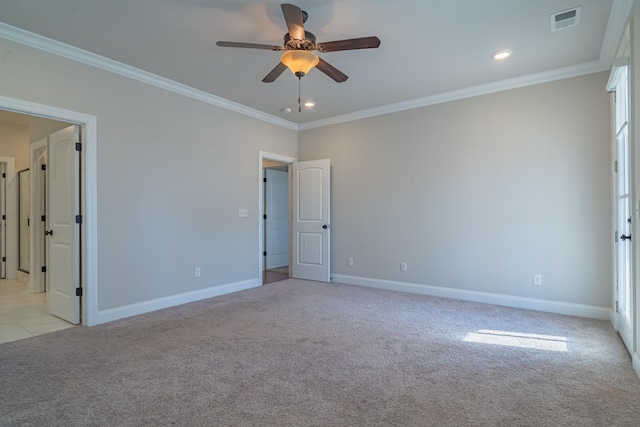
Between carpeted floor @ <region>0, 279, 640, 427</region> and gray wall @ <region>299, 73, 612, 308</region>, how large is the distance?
0.70 m

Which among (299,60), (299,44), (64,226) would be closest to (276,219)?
(64,226)

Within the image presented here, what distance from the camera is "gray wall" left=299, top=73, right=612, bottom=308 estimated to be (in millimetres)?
3656

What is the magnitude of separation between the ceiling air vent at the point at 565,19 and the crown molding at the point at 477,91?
1023mm

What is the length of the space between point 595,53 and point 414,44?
1.91 metres

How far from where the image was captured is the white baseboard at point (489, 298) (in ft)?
12.0

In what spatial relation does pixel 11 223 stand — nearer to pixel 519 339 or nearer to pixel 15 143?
pixel 15 143

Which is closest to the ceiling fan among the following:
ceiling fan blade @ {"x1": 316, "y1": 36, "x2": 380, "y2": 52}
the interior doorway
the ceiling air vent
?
ceiling fan blade @ {"x1": 316, "y1": 36, "x2": 380, "y2": 52}

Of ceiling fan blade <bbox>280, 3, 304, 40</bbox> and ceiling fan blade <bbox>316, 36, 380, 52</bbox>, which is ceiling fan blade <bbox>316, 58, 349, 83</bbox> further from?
ceiling fan blade <bbox>280, 3, 304, 40</bbox>

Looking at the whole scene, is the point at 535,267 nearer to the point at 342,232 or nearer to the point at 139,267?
the point at 342,232

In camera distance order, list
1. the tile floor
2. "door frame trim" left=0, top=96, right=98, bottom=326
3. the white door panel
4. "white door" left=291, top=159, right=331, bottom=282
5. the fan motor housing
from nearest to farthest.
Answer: the fan motor housing
the white door panel
the tile floor
"door frame trim" left=0, top=96, right=98, bottom=326
"white door" left=291, top=159, right=331, bottom=282

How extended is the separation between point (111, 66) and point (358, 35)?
2631 mm

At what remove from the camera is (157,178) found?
399 cm

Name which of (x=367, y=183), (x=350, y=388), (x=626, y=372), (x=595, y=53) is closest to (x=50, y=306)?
(x=350, y=388)

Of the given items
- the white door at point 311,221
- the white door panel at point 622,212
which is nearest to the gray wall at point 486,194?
the white door at point 311,221
